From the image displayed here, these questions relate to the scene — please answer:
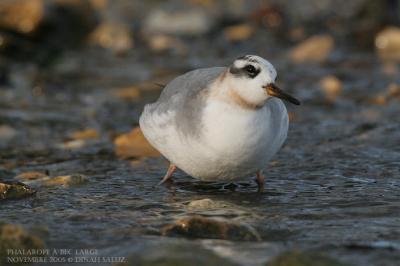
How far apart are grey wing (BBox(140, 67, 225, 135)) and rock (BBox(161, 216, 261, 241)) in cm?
105

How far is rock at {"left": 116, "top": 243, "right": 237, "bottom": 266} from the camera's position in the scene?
16.0 feet

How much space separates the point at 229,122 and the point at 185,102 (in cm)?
56

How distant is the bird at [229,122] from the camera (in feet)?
20.5

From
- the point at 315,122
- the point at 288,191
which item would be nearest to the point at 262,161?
the point at 288,191

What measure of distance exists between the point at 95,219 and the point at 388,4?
1009 cm

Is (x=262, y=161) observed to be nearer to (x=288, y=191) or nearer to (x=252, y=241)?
(x=288, y=191)

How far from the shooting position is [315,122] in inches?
396

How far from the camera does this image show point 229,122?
625cm

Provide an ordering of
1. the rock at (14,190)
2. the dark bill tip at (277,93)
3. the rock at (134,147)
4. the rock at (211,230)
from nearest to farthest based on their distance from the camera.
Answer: the rock at (211,230), the dark bill tip at (277,93), the rock at (14,190), the rock at (134,147)

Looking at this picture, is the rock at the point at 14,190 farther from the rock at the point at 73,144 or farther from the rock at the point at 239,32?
the rock at the point at 239,32

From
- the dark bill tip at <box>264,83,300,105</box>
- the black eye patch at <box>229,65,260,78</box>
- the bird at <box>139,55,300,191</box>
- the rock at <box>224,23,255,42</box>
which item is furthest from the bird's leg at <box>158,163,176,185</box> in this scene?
the rock at <box>224,23,255,42</box>

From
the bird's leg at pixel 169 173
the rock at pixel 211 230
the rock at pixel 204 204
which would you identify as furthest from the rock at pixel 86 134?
the rock at pixel 211 230

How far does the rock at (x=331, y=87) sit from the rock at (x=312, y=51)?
1.67 m

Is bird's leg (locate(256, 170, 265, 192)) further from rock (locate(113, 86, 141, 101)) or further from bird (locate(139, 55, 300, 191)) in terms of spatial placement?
rock (locate(113, 86, 141, 101))
